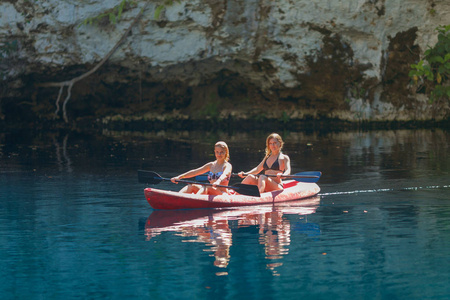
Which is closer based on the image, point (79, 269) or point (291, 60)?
point (79, 269)

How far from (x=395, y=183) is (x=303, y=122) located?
1928cm

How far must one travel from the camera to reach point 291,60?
95.4ft

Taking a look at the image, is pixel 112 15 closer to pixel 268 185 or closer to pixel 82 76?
pixel 82 76

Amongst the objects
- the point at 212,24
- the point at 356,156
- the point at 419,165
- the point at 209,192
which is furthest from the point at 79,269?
the point at 212,24

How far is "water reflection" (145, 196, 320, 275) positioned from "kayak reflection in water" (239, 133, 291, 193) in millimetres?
466

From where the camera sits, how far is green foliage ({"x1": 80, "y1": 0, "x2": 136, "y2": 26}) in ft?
86.9

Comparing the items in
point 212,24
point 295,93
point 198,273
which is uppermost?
point 212,24

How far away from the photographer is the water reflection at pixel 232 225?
718cm

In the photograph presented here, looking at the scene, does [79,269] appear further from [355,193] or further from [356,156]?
[356,156]

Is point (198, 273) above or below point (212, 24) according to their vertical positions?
below

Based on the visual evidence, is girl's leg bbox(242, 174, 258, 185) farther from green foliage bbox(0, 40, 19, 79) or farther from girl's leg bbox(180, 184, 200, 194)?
green foliage bbox(0, 40, 19, 79)

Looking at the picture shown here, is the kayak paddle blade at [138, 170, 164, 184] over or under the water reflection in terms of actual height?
over

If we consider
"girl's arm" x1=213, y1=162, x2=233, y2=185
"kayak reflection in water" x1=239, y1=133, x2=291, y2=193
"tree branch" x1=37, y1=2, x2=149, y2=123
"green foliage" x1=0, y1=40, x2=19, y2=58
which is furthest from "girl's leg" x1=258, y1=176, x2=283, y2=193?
"green foliage" x1=0, y1=40, x2=19, y2=58

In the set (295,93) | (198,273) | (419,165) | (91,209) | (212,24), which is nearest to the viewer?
(198,273)
